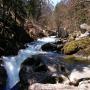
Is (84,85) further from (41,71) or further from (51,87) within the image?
(41,71)

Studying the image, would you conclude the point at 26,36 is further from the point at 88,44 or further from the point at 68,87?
the point at 68,87

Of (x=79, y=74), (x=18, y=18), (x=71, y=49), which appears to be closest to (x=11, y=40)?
(x=71, y=49)

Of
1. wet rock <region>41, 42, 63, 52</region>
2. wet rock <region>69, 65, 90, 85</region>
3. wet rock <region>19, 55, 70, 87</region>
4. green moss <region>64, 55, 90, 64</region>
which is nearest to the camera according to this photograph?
wet rock <region>69, 65, 90, 85</region>

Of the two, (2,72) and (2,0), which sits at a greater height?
(2,0)

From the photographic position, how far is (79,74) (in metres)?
13.9

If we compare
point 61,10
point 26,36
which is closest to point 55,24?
point 61,10

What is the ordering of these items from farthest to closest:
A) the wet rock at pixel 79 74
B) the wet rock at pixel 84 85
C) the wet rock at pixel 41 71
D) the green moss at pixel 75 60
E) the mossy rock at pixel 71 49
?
the mossy rock at pixel 71 49, the green moss at pixel 75 60, the wet rock at pixel 41 71, the wet rock at pixel 79 74, the wet rock at pixel 84 85

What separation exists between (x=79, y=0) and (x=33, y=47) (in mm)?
8555

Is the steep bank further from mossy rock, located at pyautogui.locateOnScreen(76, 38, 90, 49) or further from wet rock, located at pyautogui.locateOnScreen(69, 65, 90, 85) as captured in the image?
wet rock, located at pyautogui.locateOnScreen(69, 65, 90, 85)

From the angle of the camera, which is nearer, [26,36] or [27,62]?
[27,62]

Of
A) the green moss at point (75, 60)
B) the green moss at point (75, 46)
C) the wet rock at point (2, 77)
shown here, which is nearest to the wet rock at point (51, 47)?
the green moss at point (75, 46)

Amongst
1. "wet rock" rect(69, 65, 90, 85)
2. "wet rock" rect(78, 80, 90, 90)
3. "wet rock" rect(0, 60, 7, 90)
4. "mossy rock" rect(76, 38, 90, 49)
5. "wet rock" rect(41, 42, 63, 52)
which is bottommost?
"wet rock" rect(0, 60, 7, 90)

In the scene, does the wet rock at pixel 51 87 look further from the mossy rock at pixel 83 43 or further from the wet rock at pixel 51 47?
the wet rock at pixel 51 47

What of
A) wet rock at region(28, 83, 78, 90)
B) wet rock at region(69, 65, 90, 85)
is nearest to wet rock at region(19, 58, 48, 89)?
wet rock at region(28, 83, 78, 90)
